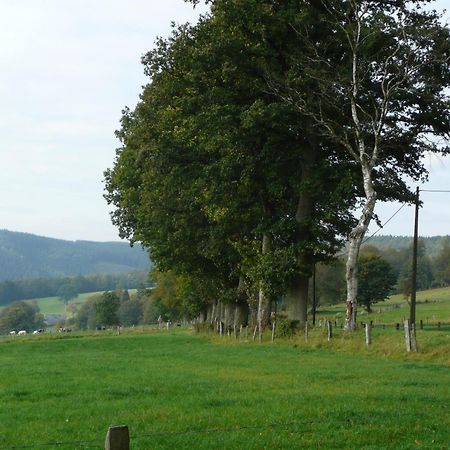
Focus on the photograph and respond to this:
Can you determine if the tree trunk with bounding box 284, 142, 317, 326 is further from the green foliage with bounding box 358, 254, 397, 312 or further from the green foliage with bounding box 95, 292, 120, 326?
the green foliage with bounding box 95, 292, 120, 326

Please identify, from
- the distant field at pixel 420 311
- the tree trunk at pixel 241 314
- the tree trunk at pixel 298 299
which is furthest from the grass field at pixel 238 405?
the distant field at pixel 420 311

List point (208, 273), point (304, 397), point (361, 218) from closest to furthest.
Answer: point (304, 397), point (361, 218), point (208, 273)

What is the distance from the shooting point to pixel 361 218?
34.8 m

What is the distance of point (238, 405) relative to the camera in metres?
15.8

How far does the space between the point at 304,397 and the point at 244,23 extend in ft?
80.6

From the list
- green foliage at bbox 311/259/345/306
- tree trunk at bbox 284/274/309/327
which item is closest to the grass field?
tree trunk at bbox 284/274/309/327

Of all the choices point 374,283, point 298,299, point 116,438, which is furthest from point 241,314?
point 374,283

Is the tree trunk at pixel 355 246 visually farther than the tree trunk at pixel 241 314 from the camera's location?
No

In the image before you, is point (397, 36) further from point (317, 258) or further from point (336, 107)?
point (317, 258)

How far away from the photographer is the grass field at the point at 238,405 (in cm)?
1225

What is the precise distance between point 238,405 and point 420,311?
94132mm

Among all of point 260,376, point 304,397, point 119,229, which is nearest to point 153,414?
point 304,397

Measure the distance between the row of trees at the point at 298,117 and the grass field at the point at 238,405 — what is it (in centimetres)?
1261

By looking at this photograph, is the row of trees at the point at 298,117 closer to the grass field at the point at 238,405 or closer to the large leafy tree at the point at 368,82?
the large leafy tree at the point at 368,82
